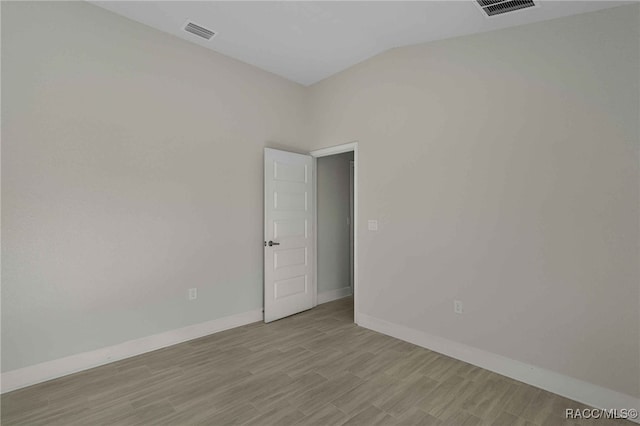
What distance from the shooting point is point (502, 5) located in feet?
7.77

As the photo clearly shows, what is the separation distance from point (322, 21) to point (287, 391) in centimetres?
325

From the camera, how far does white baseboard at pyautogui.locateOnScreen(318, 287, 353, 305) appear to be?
15.4 ft

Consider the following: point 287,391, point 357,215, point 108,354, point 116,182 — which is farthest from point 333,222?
point 108,354

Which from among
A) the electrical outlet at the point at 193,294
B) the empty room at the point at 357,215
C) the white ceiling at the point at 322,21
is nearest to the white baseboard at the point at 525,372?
the empty room at the point at 357,215

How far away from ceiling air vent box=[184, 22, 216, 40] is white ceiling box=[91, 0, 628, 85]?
0.06m

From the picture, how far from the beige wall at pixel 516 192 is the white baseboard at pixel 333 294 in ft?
3.96

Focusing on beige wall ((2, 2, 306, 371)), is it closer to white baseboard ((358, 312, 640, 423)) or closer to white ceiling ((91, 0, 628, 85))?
white ceiling ((91, 0, 628, 85))

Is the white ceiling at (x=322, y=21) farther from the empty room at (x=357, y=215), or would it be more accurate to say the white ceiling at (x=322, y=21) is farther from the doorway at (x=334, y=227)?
the doorway at (x=334, y=227)

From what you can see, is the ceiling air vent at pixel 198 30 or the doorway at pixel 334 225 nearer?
the ceiling air vent at pixel 198 30

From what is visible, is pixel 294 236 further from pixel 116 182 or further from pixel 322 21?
pixel 322 21

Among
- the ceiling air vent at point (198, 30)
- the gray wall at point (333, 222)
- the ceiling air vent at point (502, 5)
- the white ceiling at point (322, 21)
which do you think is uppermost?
the ceiling air vent at point (198, 30)

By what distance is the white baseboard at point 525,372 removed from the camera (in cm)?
217

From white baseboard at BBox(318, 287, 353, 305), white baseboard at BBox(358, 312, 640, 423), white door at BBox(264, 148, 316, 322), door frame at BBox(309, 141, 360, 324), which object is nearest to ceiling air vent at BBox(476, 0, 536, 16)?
door frame at BBox(309, 141, 360, 324)

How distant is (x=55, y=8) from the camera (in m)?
2.57
